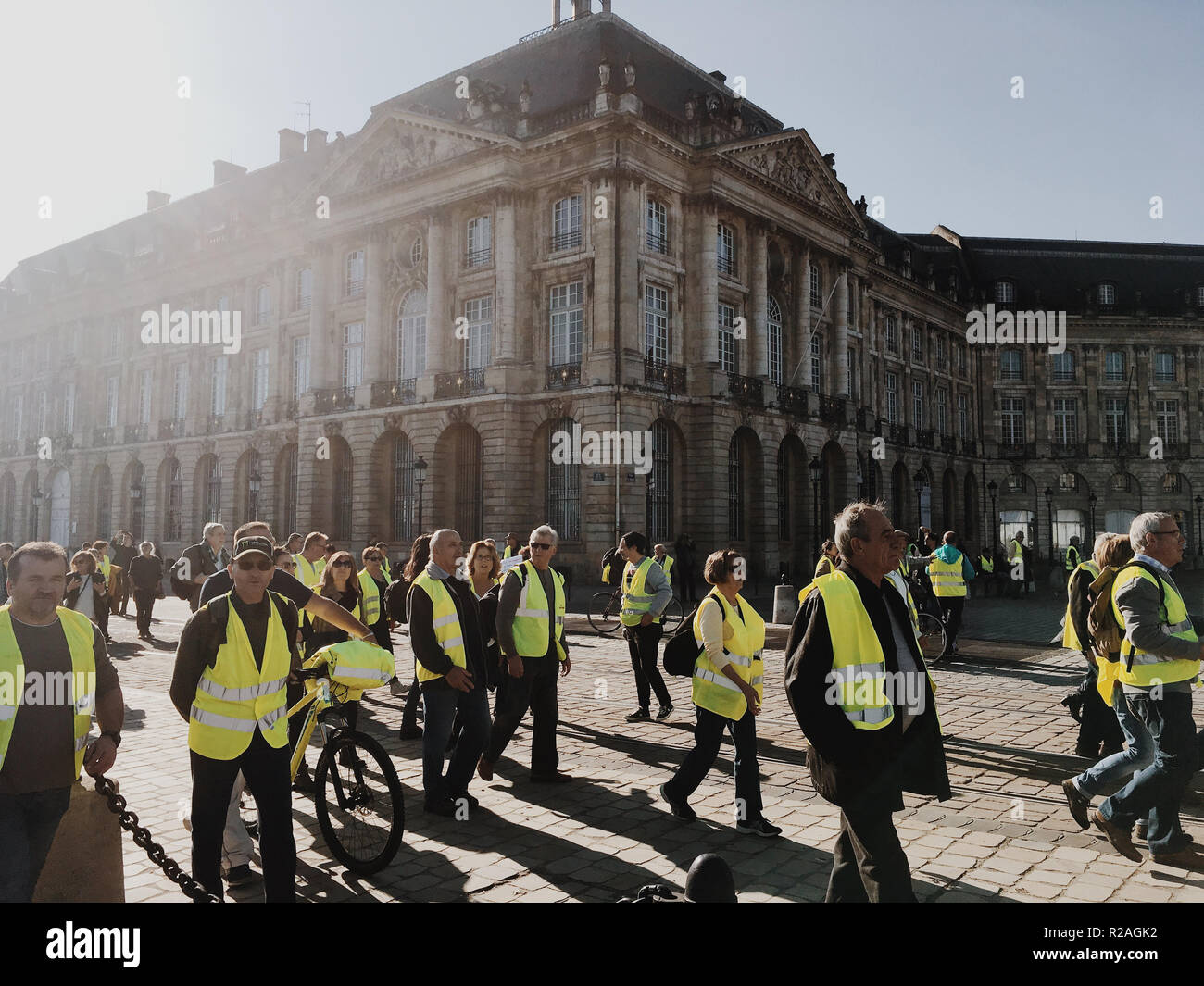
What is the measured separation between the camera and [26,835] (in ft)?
11.9

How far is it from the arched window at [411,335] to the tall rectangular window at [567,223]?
6.02 metres

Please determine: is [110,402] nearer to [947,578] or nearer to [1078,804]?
[947,578]

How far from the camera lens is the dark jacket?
3635 millimetres

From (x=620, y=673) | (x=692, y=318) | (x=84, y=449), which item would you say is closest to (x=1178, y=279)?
(x=692, y=318)

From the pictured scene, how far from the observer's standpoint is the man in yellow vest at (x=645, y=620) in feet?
32.4

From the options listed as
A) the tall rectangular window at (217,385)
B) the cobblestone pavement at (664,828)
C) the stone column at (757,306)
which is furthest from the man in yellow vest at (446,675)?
the tall rectangular window at (217,385)

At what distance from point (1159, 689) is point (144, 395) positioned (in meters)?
51.2

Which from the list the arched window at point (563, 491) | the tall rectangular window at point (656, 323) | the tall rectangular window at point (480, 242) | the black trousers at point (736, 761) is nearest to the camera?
the black trousers at point (736, 761)

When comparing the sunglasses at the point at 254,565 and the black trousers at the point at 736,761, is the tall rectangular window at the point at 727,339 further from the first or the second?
the sunglasses at the point at 254,565

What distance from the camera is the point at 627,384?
28594mm

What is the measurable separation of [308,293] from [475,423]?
1389cm

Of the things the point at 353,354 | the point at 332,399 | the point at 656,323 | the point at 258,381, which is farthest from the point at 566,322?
the point at 258,381

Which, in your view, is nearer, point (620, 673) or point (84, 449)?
point (620, 673)
